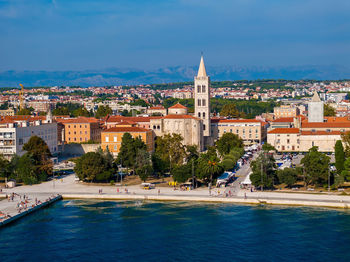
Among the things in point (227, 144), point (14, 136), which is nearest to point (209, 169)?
point (227, 144)

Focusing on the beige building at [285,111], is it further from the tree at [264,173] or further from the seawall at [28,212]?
the seawall at [28,212]

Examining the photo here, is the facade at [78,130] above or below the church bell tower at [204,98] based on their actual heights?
below

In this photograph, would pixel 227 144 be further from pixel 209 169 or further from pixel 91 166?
pixel 91 166

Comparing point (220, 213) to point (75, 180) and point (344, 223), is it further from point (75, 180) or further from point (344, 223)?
point (75, 180)

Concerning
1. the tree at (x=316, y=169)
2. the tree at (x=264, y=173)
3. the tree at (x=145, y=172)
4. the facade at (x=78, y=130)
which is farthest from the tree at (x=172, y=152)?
the facade at (x=78, y=130)

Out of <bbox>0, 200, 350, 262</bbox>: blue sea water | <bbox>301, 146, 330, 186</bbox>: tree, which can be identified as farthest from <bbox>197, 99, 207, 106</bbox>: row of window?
<bbox>0, 200, 350, 262</bbox>: blue sea water

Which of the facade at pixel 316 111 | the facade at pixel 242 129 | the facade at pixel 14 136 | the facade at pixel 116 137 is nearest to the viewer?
the facade at pixel 14 136
